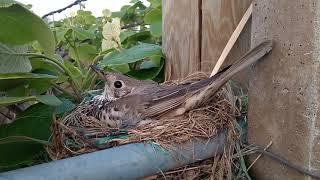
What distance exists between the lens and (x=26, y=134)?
1.08 meters

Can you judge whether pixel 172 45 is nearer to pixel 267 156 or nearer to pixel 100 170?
pixel 267 156

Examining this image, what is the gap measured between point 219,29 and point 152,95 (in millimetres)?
285

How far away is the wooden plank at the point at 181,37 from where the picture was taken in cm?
143

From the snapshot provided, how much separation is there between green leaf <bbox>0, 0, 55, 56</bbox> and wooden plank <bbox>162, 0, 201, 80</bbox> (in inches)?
22.7

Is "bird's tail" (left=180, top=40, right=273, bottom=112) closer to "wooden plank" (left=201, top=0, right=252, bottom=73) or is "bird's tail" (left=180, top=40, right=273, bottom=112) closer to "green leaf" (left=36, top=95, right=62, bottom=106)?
"wooden plank" (left=201, top=0, right=252, bottom=73)

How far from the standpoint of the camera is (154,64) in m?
1.65

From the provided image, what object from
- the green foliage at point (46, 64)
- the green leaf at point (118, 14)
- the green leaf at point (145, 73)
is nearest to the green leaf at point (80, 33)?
the green foliage at point (46, 64)

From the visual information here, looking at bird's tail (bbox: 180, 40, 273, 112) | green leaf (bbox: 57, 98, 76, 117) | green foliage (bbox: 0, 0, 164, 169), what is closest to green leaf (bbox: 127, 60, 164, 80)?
green foliage (bbox: 0, 0, 164, 169)

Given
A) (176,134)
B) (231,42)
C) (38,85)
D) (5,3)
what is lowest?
(176,134)

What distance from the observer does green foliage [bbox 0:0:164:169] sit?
0.91 meters

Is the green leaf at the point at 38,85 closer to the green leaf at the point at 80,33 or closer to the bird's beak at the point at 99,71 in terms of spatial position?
the bird's beak at the point at 99,71

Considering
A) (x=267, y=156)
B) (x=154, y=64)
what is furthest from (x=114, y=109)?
(x=267, y=156)

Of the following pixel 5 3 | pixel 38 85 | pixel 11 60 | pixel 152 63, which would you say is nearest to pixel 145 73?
pixel 152 63

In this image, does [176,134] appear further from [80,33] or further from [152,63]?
[80,33]
